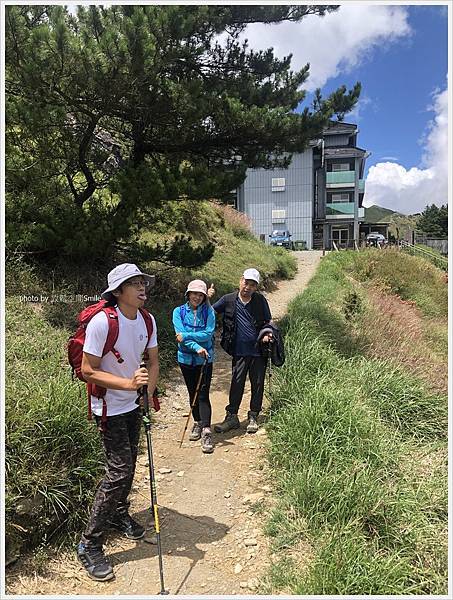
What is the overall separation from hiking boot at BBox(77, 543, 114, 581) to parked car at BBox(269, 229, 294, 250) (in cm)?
3213

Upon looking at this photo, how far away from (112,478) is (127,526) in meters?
0.66

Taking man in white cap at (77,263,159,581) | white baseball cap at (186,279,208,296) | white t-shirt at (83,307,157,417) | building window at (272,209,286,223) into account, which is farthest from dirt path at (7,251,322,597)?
building window at (272,209,286,223)

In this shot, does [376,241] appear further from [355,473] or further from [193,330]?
[355,473]

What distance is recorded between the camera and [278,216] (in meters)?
38.3

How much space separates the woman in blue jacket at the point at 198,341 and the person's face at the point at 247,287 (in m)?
0.52

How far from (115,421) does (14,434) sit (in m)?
0.92

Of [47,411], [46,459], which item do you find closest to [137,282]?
[47,411]

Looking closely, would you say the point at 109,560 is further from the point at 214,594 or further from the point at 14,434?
the point at 14,434

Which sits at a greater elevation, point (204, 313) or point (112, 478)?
point (204, 313)

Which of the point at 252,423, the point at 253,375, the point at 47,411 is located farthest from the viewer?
the point at 253,375

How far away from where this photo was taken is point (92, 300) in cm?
784

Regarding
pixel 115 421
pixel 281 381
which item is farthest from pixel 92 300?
pixel 115 421

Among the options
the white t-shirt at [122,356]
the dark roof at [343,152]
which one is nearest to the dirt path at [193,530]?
the white t-shirt at [122,356]

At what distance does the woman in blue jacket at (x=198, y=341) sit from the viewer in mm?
4609
